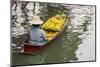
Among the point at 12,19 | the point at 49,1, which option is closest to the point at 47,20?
the point at 49,1

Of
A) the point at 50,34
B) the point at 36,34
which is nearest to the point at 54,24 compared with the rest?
the point at 50,34

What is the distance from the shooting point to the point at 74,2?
2.38m

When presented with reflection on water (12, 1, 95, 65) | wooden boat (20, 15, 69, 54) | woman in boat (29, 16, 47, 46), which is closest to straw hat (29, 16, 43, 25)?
woman in boat (29, 16, 47, 46)

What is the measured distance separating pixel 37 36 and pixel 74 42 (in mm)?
418

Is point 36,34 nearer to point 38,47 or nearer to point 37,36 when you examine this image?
point 37,36

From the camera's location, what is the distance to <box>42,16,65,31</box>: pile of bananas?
2.26 m

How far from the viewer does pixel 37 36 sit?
7.36 feet

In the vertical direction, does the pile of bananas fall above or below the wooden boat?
above

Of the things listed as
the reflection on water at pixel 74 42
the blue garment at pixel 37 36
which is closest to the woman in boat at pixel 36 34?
the blue garment at pixel 37 36

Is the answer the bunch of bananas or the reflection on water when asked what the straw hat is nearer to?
the bunch of bananas

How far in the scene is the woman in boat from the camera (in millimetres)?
2217

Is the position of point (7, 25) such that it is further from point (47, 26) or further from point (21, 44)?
point (47, 26)

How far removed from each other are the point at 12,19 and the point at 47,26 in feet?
1.19

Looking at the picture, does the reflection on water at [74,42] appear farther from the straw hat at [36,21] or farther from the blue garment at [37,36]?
the straw hat at [36,21]
